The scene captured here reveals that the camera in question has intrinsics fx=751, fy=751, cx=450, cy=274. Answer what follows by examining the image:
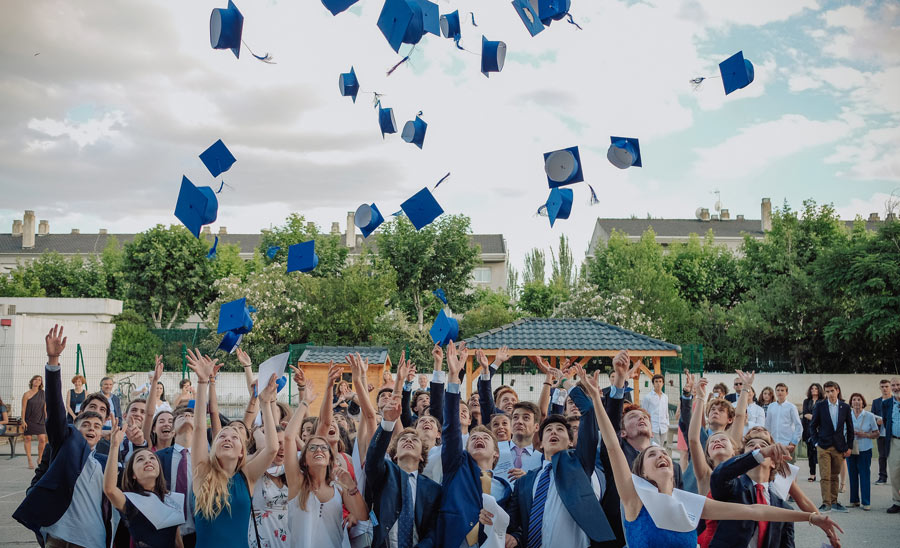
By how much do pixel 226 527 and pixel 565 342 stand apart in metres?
12.4

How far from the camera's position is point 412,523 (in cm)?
466

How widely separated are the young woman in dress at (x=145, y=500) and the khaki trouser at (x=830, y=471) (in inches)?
363

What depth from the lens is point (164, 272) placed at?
131ft

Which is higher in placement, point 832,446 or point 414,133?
point 414,133

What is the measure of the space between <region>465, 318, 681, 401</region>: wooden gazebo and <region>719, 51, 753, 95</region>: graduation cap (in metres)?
9.02

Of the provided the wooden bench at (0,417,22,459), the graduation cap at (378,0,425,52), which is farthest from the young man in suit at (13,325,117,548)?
the wooden bench at (0,417,22,459)

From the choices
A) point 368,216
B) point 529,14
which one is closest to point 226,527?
point 368,216

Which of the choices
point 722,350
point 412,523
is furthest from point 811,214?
point 412,523

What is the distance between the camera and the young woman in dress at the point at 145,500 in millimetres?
4523

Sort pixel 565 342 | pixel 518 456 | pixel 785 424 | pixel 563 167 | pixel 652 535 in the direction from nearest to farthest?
pixel 652 535 → pixel 518 456 → pixel 563 167 → pixel 785 424 → pixel 565 342

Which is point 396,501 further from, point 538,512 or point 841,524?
point 841,524

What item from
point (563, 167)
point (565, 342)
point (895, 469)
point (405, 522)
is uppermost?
point (563, 167)

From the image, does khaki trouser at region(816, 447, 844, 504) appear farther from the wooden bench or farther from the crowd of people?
the wooden bench

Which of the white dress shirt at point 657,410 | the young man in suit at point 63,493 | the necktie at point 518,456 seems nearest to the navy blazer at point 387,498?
the necktie at point 518,456
